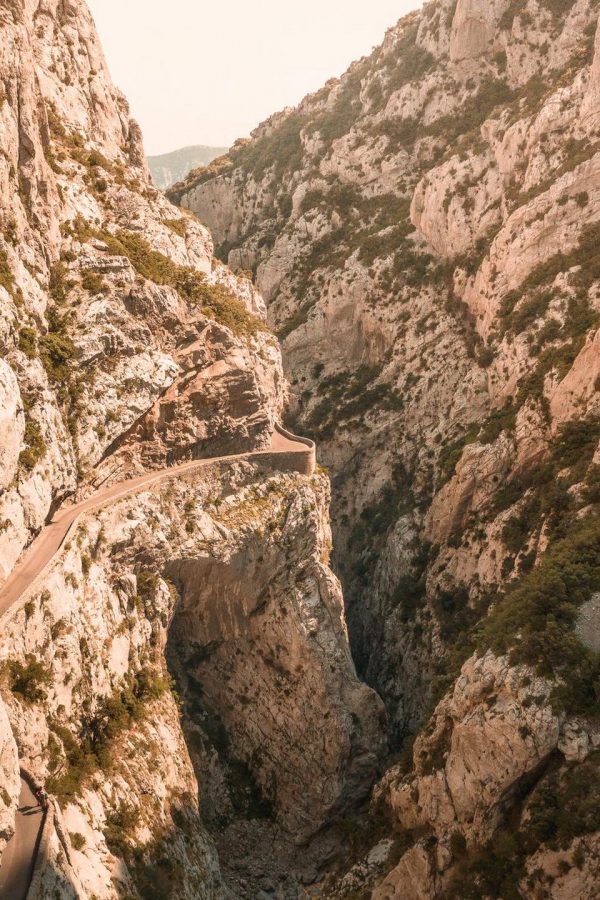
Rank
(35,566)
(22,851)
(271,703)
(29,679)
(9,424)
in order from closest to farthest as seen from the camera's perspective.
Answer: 1. (22,851)
2. (29,679)
3. (9,424)
4. (35,566)
5. (271,703)

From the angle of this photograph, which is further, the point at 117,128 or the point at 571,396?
the point at 117,128

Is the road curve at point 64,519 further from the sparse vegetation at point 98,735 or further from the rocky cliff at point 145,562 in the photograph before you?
the sparse vegetation at point 98,735

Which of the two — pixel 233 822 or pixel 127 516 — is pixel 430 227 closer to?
pixel 127 516

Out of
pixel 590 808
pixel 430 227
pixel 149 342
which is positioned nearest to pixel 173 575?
pixel 149 342

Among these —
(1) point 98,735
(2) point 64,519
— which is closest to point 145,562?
(2) point 64,519

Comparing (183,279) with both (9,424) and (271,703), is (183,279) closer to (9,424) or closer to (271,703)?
(9,424)

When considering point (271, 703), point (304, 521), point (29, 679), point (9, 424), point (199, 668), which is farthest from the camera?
point (304, 521)
